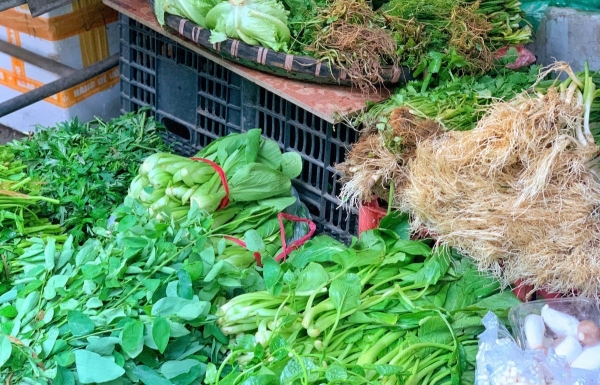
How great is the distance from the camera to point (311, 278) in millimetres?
2098

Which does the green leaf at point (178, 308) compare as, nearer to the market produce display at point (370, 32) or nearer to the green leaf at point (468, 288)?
the green leaf at point (468, 288)

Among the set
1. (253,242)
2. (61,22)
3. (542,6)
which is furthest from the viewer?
(61,22)

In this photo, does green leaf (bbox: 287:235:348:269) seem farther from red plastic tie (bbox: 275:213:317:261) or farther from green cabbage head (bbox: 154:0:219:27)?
green cabbage head (bbox: 154:0:219:27)

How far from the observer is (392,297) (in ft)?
6.85

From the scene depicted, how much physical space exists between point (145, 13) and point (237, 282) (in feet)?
5.81

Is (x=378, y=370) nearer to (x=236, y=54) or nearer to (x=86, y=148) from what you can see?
(x=236, y=54)

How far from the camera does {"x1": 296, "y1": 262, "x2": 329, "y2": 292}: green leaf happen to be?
2072 millimetres

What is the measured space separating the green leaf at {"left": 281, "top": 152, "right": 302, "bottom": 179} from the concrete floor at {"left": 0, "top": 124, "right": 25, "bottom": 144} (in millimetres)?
2468

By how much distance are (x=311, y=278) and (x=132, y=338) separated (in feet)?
2.03

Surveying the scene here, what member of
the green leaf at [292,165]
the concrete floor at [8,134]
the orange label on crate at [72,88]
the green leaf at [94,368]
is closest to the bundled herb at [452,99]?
the green leaf at [292,165]

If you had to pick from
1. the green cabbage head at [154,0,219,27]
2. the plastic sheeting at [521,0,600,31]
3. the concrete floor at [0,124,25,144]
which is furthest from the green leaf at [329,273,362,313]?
the concrete floor at [0,124,25,144]

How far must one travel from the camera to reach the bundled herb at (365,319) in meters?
1.82

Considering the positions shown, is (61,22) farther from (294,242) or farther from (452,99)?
(452,99)

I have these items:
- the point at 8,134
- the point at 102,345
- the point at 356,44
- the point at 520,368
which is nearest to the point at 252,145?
the point at 356,44
